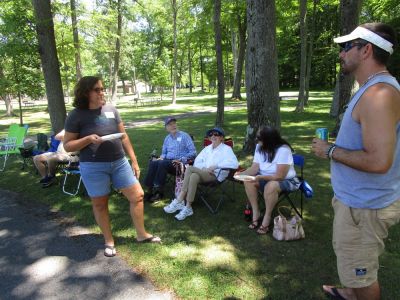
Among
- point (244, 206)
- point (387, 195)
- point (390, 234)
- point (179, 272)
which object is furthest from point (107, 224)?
point (390, 234)

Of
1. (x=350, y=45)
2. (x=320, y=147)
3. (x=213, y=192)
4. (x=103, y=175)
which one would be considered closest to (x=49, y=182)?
(x=213, y=192)

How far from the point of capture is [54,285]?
3.26 m

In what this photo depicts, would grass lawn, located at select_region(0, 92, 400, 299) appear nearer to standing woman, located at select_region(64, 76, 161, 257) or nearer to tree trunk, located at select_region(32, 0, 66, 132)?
standing woman, located at select_region(64, 76, 161, 257)

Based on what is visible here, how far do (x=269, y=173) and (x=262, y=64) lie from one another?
2719mm

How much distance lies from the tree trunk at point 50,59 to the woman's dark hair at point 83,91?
15.7 ft

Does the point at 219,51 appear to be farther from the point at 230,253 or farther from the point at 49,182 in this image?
the point at 230,253

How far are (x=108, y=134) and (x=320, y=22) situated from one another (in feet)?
137

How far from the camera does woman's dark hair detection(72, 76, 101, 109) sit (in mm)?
3375

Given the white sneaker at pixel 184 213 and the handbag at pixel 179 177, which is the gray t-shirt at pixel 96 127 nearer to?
the white sneaker at pixel 184 213

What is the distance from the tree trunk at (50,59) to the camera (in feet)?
24.1

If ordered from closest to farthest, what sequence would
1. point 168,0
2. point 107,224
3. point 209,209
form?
point 107,224, point 209,209, point 168,0

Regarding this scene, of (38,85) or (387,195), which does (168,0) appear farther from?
(387,195)

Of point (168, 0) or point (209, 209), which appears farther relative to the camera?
point (168, 0)

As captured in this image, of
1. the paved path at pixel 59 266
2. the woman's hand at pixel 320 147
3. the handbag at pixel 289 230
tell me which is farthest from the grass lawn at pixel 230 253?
the woman's hand at pixel 320 147
